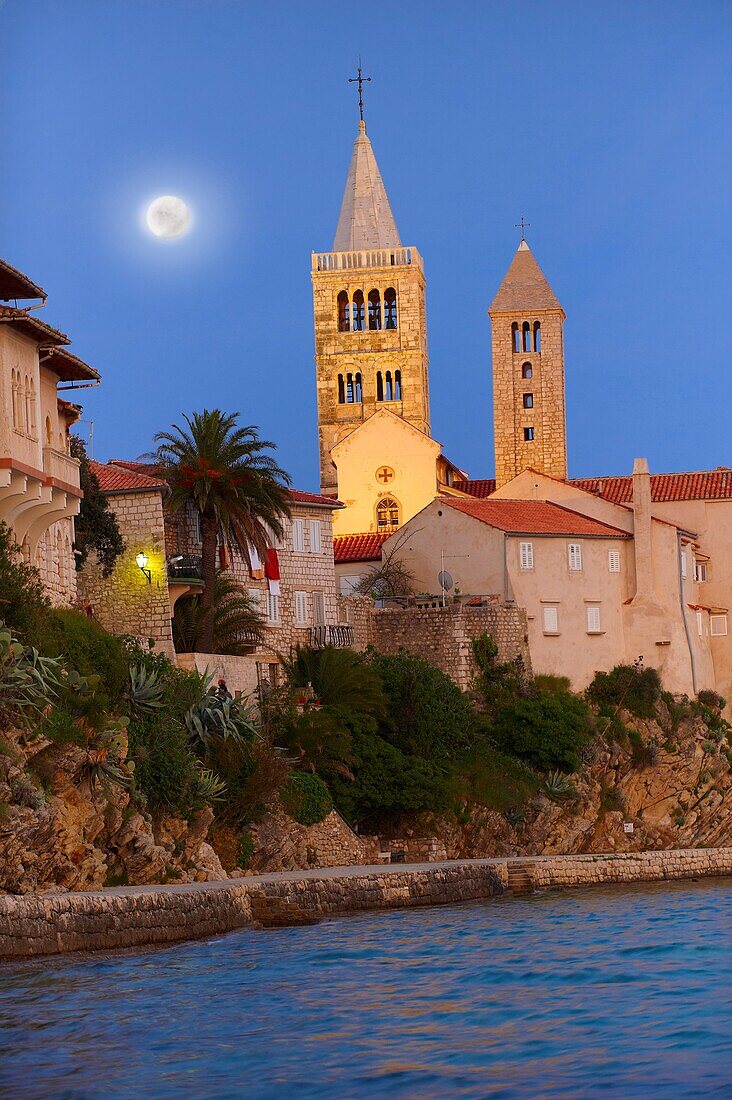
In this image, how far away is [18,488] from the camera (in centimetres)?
3809

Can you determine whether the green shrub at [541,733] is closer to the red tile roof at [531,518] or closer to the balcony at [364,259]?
the red tile roof at [531,518]

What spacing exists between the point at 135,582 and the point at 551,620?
55.5ft

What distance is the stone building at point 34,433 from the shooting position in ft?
124

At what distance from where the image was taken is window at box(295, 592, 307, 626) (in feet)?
194

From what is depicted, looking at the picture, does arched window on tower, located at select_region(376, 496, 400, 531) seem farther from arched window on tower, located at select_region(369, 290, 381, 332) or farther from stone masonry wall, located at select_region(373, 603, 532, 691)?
arched window on tower, located at select_region(369, 290, 381, 332)

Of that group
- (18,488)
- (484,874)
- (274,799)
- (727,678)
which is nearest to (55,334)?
(18,488)

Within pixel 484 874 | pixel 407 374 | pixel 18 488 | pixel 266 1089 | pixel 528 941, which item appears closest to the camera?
pixel 266 1089

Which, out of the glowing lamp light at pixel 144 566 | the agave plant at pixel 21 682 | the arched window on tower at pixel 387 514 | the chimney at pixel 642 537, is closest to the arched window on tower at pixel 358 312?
the arched window on tower at pixel 387 514

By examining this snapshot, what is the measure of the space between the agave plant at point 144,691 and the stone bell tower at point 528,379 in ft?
154

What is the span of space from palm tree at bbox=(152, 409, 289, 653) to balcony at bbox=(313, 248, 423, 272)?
141 ft

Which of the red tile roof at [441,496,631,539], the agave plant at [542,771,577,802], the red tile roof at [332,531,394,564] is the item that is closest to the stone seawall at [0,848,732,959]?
the agave plant at [542,771,577,802]

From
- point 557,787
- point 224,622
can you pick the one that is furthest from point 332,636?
point 557,787

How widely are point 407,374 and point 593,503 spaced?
27.4 meters

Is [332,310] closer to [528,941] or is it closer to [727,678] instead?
[727,678]
